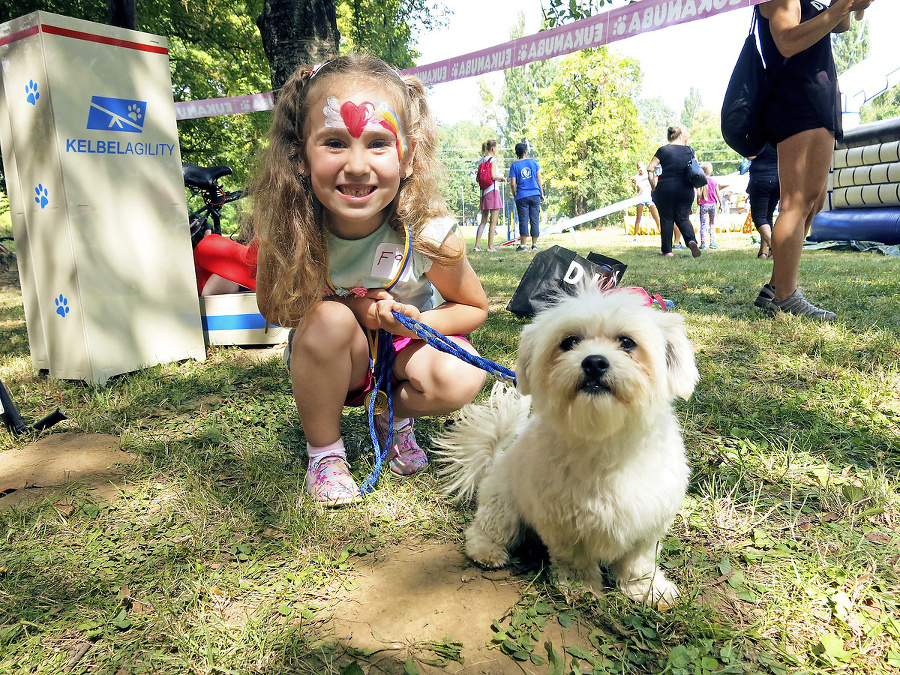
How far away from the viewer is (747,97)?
12.5 feet

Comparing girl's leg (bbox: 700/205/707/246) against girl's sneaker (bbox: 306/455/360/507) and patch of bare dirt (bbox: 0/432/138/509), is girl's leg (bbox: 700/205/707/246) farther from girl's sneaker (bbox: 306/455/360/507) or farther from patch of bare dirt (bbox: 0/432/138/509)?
patch of bare dirt (bbox: 0/432/138/509)

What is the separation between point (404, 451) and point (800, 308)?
3.33 m

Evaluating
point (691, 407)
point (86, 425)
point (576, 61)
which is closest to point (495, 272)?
point (691, 407)

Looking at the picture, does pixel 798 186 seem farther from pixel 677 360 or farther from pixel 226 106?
pixel 226 106

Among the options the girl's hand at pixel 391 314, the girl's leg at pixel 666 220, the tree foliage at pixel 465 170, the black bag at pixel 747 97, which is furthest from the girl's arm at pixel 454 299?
the tree foliage at pixel 465 170

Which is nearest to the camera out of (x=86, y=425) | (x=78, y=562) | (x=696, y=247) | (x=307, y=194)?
(x=78, y=562)

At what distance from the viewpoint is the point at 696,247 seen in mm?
9695

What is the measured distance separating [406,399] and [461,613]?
98cm

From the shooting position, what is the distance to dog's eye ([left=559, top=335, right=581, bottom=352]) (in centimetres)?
156

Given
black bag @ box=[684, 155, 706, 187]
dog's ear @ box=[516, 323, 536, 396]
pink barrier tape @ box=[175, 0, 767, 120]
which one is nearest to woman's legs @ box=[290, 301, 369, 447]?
dog's ear @ box=[516, 323, 536, 396]

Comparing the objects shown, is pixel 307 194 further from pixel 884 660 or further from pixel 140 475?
pixel 884 660

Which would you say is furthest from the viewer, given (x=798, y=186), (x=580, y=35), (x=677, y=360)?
(x=580, y=35)

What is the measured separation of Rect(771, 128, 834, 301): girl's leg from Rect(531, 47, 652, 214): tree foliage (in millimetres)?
27773

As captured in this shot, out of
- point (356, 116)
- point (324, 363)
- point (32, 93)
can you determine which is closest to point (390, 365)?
point (324, 363)
